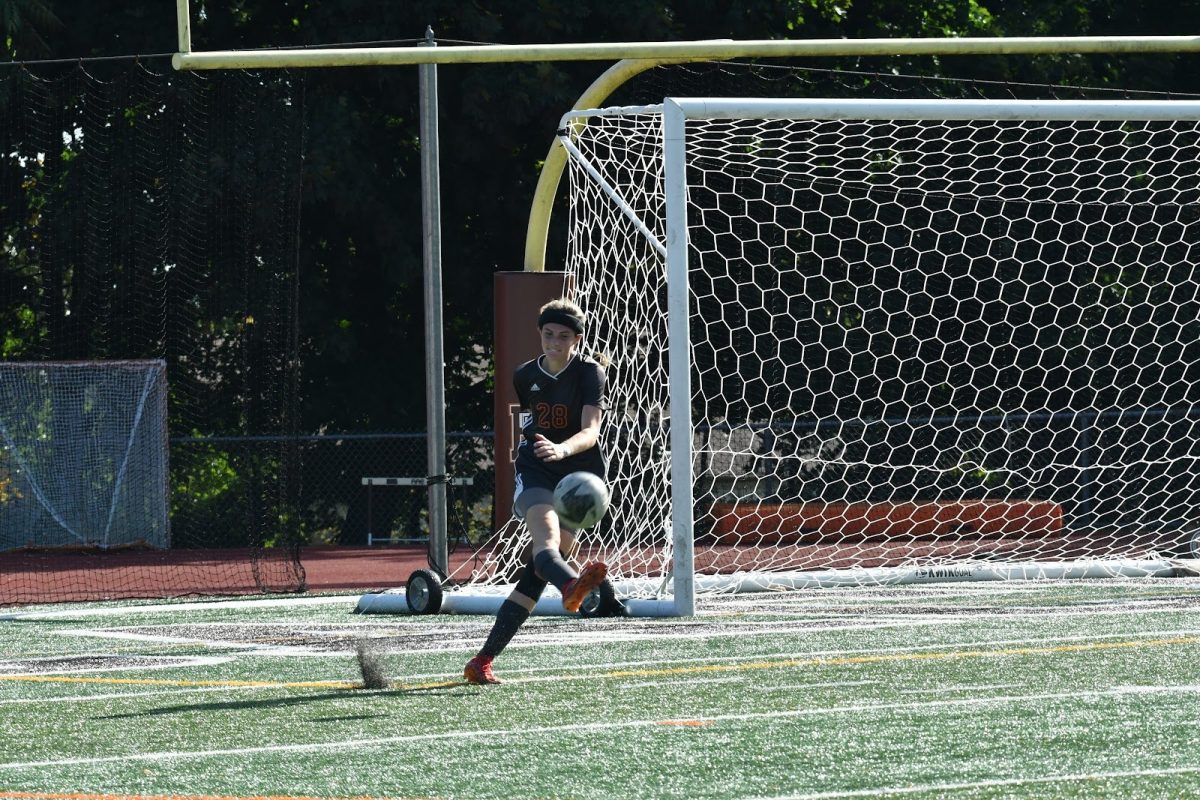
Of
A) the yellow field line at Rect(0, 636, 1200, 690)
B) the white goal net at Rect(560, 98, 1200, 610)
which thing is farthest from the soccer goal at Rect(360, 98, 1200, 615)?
the yellow field line at Rect(0, 636, 1200, 690)

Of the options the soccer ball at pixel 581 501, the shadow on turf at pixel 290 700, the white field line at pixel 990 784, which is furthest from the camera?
the soccer ball at pixel 581 501

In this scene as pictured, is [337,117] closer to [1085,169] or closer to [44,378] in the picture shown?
[44,378]

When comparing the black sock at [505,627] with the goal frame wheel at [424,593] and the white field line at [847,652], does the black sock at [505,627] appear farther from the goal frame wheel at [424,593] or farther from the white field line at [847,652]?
the goal frame wheel at [424,593]

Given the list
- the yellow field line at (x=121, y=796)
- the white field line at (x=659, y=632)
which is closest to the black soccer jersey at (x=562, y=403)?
the white field line at (x=659, y=632)

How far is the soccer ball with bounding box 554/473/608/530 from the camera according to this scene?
8305 millimetres

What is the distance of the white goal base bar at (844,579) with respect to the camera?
12438 mm

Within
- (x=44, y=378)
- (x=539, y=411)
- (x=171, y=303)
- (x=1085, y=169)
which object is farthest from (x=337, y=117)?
(x=539, y=411)

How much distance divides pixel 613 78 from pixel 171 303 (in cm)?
781

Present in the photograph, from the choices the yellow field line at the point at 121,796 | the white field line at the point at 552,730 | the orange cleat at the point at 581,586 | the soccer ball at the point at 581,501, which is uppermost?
the soccer ball at the point at 581,501

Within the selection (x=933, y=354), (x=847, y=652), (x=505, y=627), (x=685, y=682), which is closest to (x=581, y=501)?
(x=505, y=627)

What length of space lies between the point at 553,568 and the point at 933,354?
14.7 meters

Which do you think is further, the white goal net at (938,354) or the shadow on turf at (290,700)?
the white goal net at (938,354)

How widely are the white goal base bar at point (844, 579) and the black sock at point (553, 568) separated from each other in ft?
12.6

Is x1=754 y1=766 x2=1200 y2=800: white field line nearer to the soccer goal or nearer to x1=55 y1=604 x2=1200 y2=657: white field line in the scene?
x1=55 y1=604 x2=1200 y2=657: white field line
